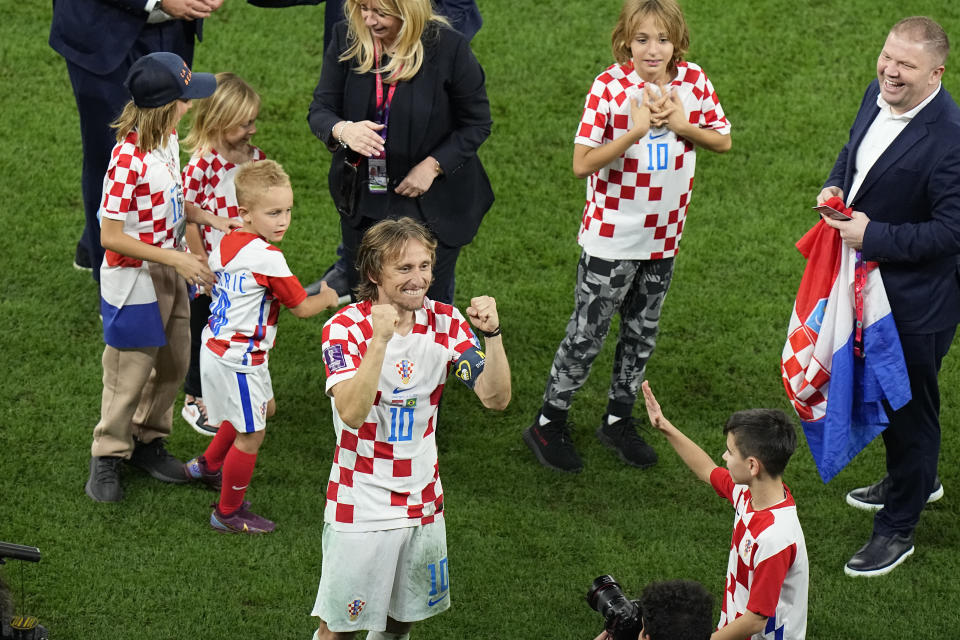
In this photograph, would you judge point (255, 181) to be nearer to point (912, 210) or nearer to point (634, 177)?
point (634, 177)

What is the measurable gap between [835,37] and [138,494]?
544cm

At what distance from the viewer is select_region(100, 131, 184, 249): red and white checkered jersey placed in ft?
14.5

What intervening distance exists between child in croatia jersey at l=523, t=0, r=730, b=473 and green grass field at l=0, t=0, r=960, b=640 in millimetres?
492

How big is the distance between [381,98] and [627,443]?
1.75m

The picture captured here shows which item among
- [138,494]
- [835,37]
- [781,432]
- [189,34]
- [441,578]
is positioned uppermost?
[835,37]

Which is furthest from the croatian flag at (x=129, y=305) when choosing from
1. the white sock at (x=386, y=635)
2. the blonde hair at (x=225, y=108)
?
the white sock at (x=386, y=635)

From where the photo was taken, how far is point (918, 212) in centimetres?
420

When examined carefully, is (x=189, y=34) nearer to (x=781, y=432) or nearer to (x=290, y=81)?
(x=290, y=81)

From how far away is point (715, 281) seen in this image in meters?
6.39

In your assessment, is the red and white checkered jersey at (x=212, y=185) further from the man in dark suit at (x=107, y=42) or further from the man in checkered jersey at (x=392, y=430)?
the man in checkered jersey at (x=392, y=430)

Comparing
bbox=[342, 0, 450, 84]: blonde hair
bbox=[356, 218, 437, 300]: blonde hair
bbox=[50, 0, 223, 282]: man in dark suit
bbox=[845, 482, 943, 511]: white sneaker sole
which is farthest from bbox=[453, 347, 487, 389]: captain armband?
bbox=[50, 0, 223, 282]: man in dark suit

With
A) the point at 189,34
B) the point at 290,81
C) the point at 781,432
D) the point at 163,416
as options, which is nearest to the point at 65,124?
the point at 290,81

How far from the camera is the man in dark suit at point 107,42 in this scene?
5371mm

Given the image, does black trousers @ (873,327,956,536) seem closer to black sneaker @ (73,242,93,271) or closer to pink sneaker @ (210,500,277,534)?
pink sneaker @ (210,500,277,534)
